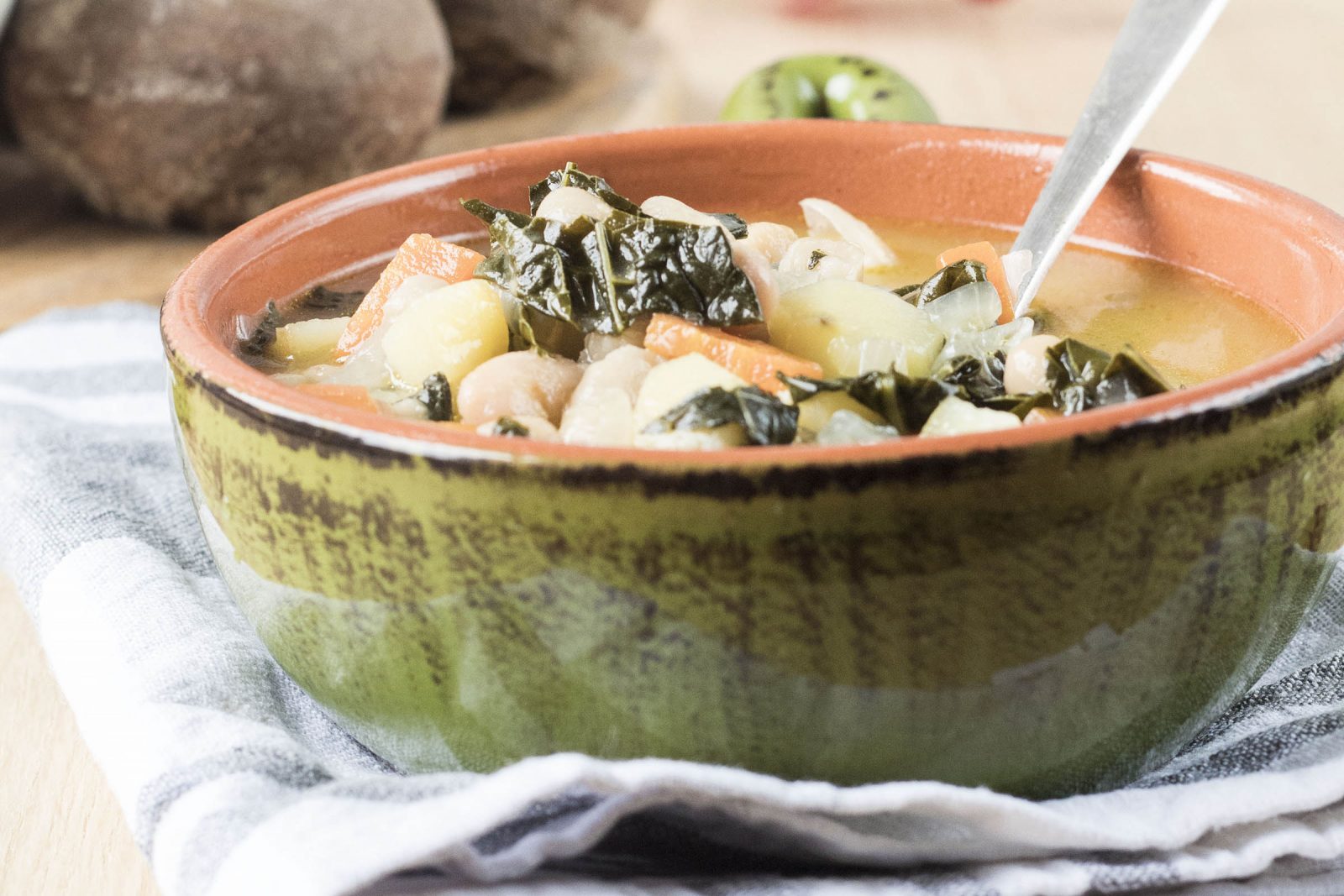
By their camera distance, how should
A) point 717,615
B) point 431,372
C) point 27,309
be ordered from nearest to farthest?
1. point 717,615
2. point 431,372
3. point 27,309

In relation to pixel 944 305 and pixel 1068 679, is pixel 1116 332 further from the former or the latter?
pixel 1068 679

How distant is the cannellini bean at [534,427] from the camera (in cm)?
142

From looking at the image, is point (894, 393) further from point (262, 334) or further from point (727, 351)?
point (262, 334)

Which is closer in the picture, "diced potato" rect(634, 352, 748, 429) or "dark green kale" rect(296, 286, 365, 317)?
"diced potato" rect(634, 352, 748, 429)

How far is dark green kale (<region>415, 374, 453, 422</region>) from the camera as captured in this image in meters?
1.60

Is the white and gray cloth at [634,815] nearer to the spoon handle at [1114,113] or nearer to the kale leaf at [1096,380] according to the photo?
the kale leaf at [1096,380]

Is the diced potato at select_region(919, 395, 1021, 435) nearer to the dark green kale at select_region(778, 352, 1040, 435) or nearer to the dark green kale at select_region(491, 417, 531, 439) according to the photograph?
the dark green kale at select_region(778, 352, 1040, 435)

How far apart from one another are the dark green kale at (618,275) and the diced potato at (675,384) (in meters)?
0.14

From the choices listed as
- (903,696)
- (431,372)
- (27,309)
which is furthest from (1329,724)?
(27,309)

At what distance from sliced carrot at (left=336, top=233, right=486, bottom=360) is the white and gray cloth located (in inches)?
16.8

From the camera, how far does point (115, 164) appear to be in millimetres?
3738

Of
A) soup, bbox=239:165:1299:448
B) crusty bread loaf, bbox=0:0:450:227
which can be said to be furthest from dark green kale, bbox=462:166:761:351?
crusty bread loaf, bbox=0:0:450:227

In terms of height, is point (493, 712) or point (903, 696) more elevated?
point (903, 696)

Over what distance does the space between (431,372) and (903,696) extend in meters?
0.67
